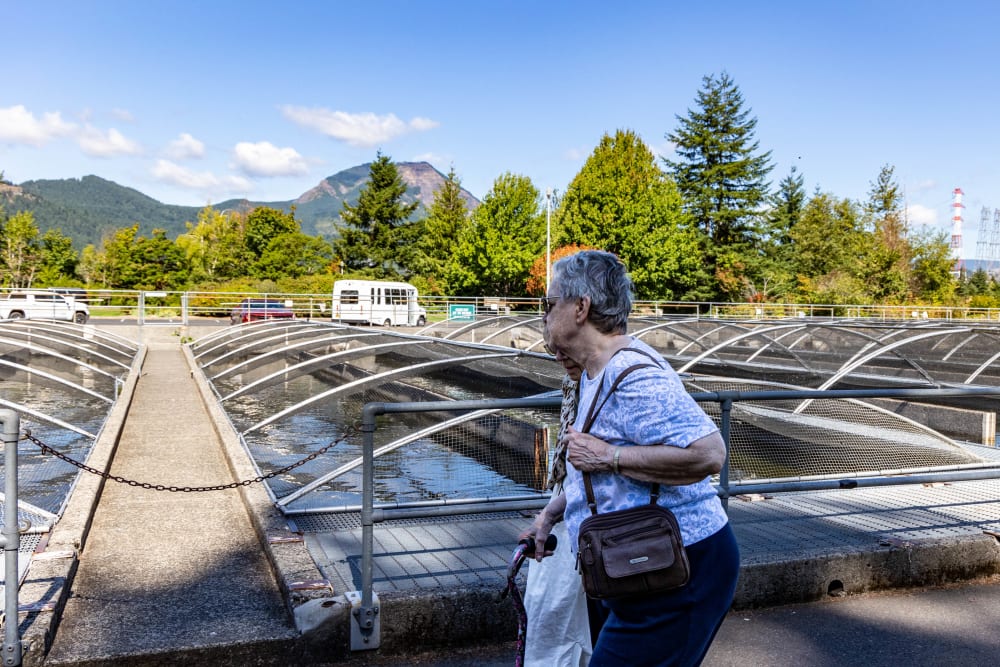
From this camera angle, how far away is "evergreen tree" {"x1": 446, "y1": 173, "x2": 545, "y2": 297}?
50594 millimetres

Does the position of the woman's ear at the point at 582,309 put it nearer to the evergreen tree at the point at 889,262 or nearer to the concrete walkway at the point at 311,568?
the concrete walkway at the point at 311,568

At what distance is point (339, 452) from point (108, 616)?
5866mm

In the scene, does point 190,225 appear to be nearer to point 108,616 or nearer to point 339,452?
point 339,452

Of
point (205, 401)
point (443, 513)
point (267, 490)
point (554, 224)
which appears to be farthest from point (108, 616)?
point (554, 224)

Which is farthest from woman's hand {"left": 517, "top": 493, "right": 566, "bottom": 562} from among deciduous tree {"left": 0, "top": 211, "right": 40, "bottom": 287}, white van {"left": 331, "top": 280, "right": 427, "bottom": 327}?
deciduous tree {"left": 0, "top": 211, "right": 40, "bottom": 287}

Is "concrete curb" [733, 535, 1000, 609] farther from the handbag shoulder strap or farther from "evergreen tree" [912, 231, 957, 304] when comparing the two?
"evergreen tree" [912, 231, 957, 304]

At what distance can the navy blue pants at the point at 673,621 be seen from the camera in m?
2.14

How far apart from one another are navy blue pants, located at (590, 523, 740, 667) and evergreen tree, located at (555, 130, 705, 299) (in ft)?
149

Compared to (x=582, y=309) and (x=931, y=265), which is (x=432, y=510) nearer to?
(x=582, y=309)

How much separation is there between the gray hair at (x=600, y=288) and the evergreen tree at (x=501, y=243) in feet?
157

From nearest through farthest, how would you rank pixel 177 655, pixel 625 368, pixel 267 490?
pixel 625 368
pixel 177 655
pixel 267 490

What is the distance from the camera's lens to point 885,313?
3722 centimetres

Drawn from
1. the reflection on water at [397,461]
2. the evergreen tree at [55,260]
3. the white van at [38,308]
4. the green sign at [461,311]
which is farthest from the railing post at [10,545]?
the evergreen tree at [55,260]

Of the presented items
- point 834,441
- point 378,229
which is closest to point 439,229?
point 378,229
